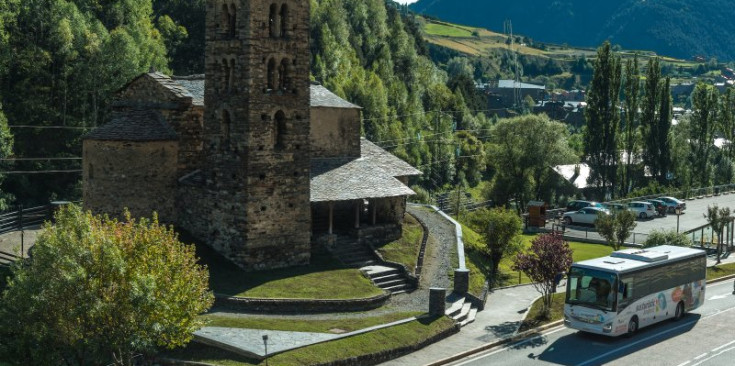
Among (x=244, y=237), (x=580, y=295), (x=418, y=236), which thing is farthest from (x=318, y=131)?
(x=580, y=295)

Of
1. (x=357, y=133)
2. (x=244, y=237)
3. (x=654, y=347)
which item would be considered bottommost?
(x=654, y=347)

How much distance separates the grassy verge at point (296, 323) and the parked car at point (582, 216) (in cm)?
3444

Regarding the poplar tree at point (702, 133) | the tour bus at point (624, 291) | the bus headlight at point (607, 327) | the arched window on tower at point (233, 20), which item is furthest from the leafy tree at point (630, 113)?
the bus headlight at point (607, 327)

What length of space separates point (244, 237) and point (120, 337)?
42.2ft

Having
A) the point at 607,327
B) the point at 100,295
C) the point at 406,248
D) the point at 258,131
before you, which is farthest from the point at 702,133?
the point at 100,295

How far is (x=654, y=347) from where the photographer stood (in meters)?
32.8

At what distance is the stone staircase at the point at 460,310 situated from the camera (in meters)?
36.6

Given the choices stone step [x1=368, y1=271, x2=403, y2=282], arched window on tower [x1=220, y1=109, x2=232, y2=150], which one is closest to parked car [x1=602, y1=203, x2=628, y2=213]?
stone step [x1=368, y1=271, x2=403, y2=282]

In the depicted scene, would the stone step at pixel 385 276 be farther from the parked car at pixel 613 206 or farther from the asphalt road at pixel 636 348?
the parked car at pixel 613 206

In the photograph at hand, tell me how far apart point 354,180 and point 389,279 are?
7.07 meters

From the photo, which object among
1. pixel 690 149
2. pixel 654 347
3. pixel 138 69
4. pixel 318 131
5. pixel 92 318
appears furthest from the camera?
pixel 690 149

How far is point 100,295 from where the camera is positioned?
2638 centimetres

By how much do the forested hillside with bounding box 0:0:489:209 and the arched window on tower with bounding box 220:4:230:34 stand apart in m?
22.2

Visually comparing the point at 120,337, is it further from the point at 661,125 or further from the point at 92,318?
the point at 661,125
